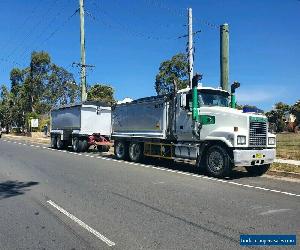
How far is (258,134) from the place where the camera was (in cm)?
1359

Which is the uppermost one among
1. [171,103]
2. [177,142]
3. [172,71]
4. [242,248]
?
[172,71]

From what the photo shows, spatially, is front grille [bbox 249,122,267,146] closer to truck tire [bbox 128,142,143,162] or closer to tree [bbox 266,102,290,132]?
truck tire [bbox 128,142,143,162]

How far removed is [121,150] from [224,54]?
20.8 feet

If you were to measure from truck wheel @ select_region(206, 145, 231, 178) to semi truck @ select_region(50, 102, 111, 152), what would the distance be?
12.1 metres

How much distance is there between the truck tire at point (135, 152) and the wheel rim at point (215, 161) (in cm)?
501

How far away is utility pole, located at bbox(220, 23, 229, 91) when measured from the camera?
18688 millimetres

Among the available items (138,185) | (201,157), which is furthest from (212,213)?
(201,157)

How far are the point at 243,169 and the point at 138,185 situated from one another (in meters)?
5.40

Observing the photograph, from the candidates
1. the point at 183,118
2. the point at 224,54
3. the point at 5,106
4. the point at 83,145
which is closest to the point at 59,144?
the point at 83,145

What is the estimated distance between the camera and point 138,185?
458 inches

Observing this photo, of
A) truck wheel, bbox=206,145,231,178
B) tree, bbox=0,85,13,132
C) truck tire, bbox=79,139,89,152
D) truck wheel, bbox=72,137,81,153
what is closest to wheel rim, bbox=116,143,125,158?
truck tire, bbox=79,139,89,152

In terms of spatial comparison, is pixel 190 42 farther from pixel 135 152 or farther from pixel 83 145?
pixel 135 152

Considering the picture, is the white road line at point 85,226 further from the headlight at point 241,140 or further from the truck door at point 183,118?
the truck door at point 183,118

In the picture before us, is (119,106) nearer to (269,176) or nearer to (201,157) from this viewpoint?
(201,157)
